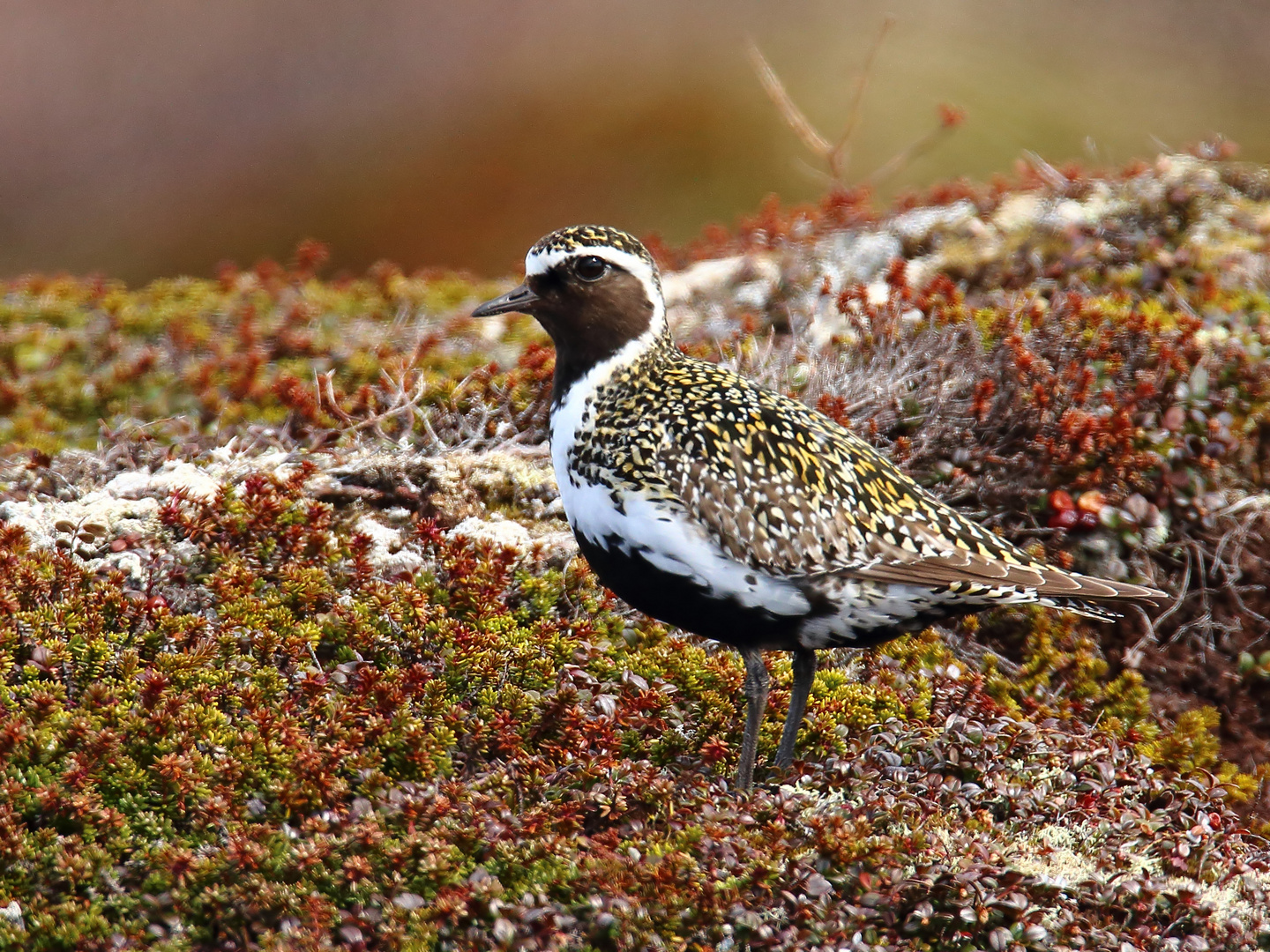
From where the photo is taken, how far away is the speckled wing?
13.6ft

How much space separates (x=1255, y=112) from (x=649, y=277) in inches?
566

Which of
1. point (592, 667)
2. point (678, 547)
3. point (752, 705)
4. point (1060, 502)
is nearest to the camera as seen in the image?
point (678, 547)

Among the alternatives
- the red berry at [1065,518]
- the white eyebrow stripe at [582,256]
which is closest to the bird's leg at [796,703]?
the white eyebrow stripe at [582,256]

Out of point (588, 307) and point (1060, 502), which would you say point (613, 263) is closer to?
point (588, 307)

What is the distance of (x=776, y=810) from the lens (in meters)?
4.12

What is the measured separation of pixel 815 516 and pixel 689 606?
1.77ft

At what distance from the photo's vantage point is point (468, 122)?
52.2 ft

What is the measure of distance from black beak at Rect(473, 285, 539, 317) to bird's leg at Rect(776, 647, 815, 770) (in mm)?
1675

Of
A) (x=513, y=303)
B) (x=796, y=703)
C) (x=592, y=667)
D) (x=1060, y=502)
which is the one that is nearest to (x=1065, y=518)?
(x=1060, y=502)

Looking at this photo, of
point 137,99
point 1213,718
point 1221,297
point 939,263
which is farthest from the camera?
point 137,99

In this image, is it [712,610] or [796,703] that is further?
[796,703]

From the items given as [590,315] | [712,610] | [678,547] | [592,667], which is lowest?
[592,667]

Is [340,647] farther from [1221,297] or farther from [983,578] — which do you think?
[1221,297]

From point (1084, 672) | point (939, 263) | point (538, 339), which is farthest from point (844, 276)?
point (1084, 672)
